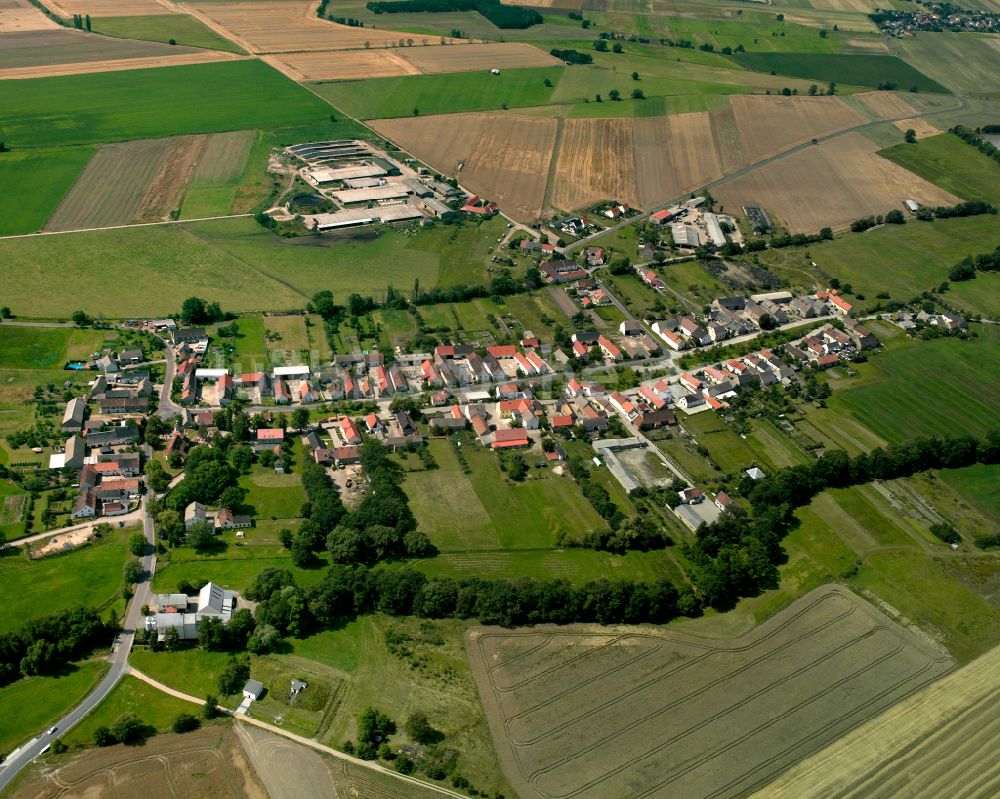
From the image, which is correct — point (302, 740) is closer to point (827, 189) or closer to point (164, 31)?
point (827, 189)

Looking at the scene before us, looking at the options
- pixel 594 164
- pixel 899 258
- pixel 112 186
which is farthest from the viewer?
pixel 594 164

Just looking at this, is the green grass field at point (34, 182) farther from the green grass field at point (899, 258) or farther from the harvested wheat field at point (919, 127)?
the harvested wheat field at point (919, 127)

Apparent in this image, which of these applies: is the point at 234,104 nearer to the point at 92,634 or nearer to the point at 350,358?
the point at 350,358

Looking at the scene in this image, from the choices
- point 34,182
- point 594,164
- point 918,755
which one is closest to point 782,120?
point 594,164

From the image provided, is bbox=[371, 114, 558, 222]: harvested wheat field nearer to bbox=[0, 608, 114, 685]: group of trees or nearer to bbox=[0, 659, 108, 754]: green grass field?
bbox=[0, 608, 114, 685]: group of trees

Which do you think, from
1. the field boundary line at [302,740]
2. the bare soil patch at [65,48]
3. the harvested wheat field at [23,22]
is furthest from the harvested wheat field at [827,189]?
the harvested wheat field at [23,22]

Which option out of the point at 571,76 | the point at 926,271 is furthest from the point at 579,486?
the point at 571,76

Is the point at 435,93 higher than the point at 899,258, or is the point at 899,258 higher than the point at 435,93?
the point at 435,93
